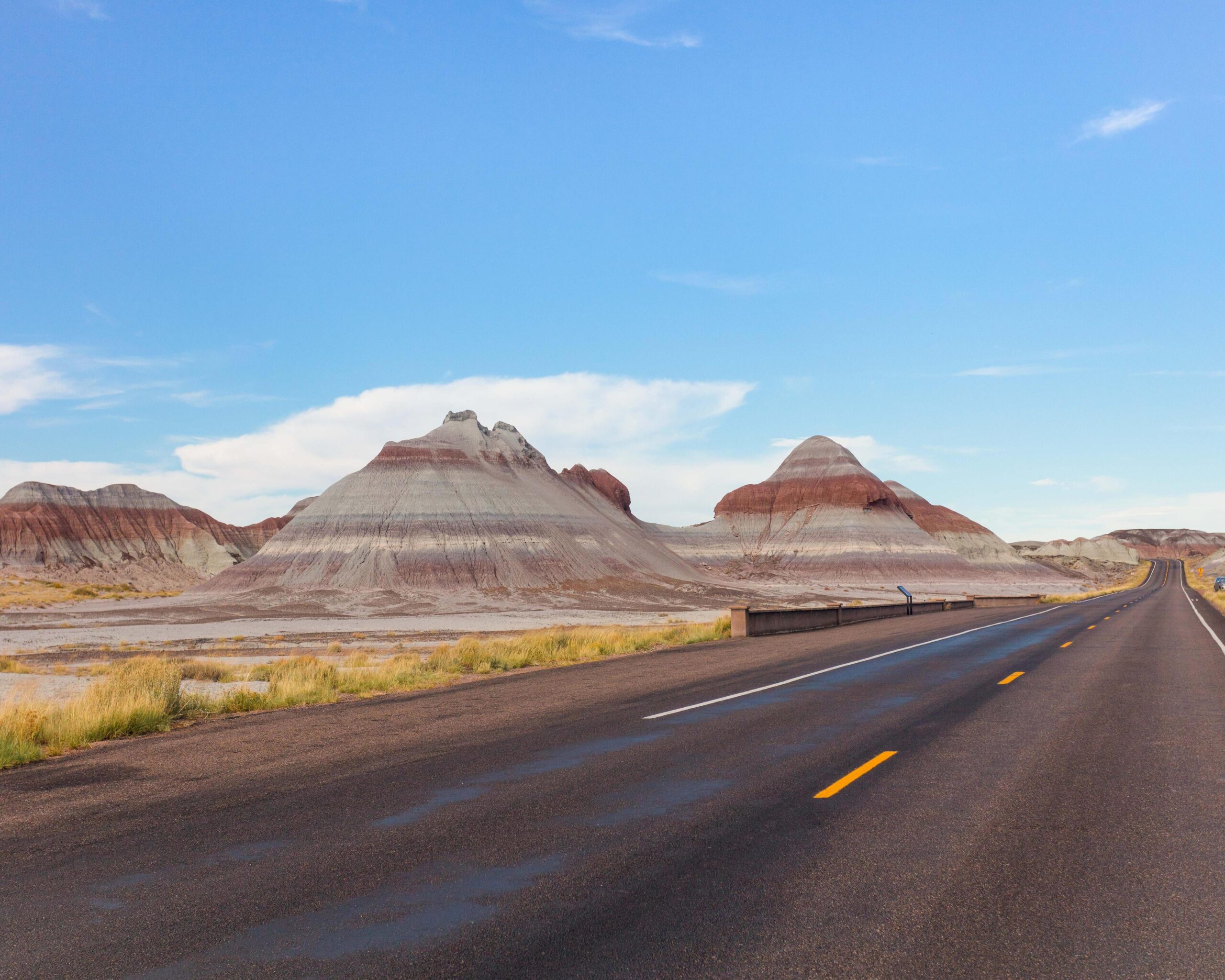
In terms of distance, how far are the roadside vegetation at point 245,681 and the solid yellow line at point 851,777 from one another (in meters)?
8.09

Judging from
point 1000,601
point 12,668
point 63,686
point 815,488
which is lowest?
point 12,668

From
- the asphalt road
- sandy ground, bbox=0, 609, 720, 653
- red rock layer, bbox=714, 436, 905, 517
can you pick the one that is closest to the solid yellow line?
the asphalt road

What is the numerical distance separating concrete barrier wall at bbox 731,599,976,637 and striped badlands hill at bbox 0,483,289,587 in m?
148

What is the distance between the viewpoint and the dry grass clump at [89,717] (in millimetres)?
10117

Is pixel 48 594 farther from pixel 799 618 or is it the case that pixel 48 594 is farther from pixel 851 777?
pixel 851 777

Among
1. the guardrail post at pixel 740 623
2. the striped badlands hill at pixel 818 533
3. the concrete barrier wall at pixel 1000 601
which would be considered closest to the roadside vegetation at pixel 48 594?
the guardrail post at pixel 740 623

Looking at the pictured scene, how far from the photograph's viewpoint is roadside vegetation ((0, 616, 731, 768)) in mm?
10703

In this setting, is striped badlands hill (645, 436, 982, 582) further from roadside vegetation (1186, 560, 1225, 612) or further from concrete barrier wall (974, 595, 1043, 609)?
concrete barrier wall (974, 595, 1043, 609)

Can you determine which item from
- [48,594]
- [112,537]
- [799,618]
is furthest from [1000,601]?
[112,537]

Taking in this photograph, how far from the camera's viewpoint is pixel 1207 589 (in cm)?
8725

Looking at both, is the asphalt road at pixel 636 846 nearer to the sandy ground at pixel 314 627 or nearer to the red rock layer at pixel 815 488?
the sandy ground at pixel 314 627

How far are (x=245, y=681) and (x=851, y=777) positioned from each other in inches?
554

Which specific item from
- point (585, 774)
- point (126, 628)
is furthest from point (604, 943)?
point (126, 628)

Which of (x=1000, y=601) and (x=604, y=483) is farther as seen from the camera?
(x=604, y=483)
